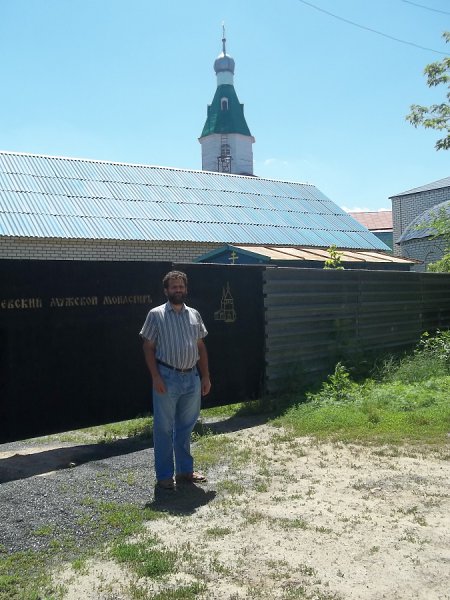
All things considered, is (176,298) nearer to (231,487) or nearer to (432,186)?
(231,487)

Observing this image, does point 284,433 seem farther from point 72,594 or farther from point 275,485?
point 72,594

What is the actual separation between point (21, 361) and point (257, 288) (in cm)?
328

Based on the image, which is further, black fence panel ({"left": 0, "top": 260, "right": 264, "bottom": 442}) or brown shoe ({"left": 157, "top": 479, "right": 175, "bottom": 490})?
black fence panel ({"left": 0, "top": 260, "right": 264, "bottom": 442})

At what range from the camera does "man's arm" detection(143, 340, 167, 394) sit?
15.8 feet

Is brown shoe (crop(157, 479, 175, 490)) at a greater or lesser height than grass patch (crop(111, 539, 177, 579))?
greater

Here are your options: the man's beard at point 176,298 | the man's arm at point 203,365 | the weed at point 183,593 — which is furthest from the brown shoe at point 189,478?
the weed at point 183,593

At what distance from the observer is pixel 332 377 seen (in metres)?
8.32

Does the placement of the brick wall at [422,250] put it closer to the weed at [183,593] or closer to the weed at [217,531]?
the weed at [217,531]

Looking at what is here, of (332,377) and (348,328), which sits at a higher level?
(348,328)

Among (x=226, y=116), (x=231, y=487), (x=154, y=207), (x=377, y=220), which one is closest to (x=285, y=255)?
(x=154, y=207)

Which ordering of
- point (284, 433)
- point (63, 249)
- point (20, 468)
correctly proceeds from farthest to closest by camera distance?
point (63, 249)
point (284, 433)
point (20, 468)

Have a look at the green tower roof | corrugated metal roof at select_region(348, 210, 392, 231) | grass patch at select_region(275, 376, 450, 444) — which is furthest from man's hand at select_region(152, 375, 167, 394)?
corrugated metal roof at select_region(348, 210, 392, 231)

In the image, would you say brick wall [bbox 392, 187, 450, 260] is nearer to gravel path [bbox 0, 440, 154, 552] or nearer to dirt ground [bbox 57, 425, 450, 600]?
dirt ground [bbox 57, 425, 450, 600]

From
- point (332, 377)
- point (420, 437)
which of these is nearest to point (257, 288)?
point (332, 377)
